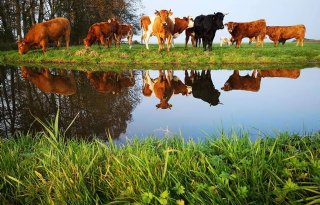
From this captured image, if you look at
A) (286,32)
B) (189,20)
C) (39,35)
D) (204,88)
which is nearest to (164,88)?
(204,88)

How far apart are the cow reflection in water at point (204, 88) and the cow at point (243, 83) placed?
49 centimetres

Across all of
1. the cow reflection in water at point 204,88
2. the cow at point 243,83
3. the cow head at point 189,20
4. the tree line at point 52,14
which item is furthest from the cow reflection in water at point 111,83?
the tree line at point 52,14

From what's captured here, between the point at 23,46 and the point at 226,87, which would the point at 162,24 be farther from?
the point at 23,46

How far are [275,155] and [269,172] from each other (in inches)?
13.1

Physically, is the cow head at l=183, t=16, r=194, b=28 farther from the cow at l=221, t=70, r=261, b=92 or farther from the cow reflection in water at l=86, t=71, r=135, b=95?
the cow at l=221, t=70, r=261, b=92

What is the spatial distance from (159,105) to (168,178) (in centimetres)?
482

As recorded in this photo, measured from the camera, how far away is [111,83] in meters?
10.6

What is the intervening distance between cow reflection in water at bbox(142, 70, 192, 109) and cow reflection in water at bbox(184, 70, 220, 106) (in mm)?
267

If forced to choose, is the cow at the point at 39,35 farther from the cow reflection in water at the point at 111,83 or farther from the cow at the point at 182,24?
the cow reflection in water at the point at 111,83

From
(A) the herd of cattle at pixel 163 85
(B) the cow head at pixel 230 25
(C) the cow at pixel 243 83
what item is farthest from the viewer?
(B) the cow head at pixel 230 25

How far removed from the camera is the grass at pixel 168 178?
8.48 ft

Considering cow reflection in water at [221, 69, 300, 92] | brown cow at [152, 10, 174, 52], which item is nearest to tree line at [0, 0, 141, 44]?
brown cow at [152, 10, 174, 52]

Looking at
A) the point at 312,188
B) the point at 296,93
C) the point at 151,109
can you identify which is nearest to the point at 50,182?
the point at 312,188

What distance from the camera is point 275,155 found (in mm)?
3166
